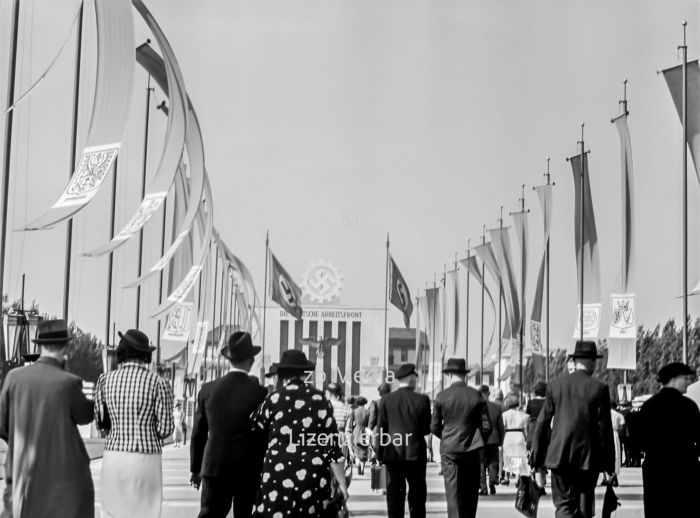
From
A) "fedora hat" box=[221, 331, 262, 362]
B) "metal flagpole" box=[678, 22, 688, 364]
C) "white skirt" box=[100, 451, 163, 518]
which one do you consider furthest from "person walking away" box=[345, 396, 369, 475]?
"white skirt" box=[100, 451, 163, 518]

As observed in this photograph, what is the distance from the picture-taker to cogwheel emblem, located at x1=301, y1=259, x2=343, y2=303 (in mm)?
118125

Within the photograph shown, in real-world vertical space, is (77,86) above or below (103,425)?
above

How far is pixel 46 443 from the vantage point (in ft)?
27.5

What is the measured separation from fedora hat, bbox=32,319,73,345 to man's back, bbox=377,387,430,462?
460 centimetres

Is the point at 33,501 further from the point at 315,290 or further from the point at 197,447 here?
the point at 315,290

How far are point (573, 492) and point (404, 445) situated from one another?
212 cm

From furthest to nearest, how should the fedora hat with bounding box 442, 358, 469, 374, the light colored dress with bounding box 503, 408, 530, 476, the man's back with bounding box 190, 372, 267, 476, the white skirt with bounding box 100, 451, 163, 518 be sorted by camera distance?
the light colored dress with bounding box 503, 408, 530, 476
the fedora hat with bounding box 442, 358, 469, 374
the man's back with bounding box 190, 372, 267, 476
the white skirt with bounding box 100, 451, 163, 518

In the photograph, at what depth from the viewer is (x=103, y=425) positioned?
28.6ft

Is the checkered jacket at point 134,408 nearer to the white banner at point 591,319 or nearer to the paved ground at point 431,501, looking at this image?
the paved ground at point 431,501

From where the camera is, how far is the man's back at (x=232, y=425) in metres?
9.55

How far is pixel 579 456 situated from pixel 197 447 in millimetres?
3379

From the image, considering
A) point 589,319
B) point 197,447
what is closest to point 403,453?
point 197,447

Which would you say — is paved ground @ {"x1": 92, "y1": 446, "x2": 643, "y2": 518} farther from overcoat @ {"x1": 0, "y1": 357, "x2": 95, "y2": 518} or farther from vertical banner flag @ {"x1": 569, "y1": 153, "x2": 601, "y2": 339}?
overcoat @ {"x1": 0, "y1": 357, "x2": 95, "y2": 518}

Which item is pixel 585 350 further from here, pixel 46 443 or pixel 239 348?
pixel 46 443
